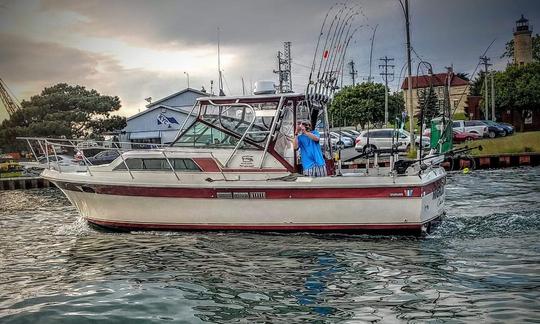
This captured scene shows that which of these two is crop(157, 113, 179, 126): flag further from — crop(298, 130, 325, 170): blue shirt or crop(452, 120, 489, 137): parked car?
crop(298, 130, 325, 170): blue shirt

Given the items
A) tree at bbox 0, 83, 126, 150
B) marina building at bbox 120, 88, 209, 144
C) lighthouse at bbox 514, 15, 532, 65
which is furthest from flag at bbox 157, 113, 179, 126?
lighthouse at bbox 514, 15, 532, 65

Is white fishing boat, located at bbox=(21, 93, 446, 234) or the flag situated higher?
the flag

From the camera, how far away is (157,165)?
11.9m

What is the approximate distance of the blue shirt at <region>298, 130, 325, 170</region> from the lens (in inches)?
440

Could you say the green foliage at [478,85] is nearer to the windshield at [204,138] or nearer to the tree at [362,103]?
the tree at [362,103]

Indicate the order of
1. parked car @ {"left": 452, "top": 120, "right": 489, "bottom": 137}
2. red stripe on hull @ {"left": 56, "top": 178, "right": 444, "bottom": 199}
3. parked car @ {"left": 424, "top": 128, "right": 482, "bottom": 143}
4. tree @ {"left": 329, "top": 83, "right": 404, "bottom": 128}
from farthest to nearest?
tree @ {"left": 329, "top": 83, "right": 404, "bottom": 128} < parked car @ {"left": 452, "top": 120, "right": 489, "bottom": 137} < parked car @ {"left": 424, "top": 128, "right": 482, "bottom": 143} < red stripe on hull @ {"left": 56, "top": 178, "right": 444, "bottom": 199}

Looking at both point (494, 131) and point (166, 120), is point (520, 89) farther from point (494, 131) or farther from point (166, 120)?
point (166, 120)

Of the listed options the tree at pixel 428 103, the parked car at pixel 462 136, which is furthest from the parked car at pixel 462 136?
the tree at pixel 428 103

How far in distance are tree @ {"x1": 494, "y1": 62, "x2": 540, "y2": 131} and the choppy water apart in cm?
4386

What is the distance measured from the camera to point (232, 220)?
11.2 m

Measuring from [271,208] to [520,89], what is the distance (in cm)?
4919

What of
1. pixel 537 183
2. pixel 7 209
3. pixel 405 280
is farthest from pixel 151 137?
pixel 405 280

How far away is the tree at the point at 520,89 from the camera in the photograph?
51000 mm

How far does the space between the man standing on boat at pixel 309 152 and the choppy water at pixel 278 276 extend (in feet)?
4.79
